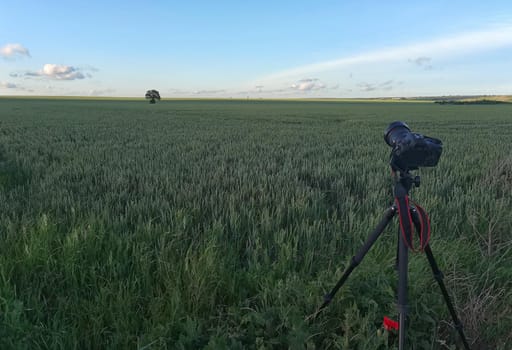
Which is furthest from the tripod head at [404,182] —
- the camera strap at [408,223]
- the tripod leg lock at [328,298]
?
the tripod leg lock at [328,298]

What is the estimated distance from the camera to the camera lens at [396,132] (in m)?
1.99

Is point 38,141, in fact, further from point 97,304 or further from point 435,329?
point 435,329

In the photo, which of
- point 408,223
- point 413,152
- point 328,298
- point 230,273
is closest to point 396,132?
point 413,152

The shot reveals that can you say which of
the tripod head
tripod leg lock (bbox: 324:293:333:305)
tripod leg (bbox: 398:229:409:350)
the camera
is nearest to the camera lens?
the camera

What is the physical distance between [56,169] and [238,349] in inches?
269

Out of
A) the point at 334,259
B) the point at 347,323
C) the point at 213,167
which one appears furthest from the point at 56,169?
the point at 347,323

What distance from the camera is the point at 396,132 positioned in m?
2.06

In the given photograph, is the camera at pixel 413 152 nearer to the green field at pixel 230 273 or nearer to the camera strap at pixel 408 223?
the camera strap at pixel 408 223

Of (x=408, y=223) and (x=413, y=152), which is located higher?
(x=413, y=152)

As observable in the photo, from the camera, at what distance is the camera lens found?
6.52ft

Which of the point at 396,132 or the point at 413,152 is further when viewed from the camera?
the point at 396,132

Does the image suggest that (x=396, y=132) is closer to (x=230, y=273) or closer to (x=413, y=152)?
(x=413, y=152)

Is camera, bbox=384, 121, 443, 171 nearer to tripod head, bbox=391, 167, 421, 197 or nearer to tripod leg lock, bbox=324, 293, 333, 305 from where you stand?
tripod head, bbox=391, 167, 421, 197

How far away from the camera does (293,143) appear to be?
39.0ft
